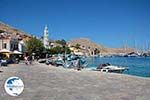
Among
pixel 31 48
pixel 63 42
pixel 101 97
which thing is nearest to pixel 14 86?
pixel 101 97

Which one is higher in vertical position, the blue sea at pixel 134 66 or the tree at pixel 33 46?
the tree at pixel 33 46

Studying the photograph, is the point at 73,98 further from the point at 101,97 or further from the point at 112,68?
the point at 112,68

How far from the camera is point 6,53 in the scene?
5372cm
